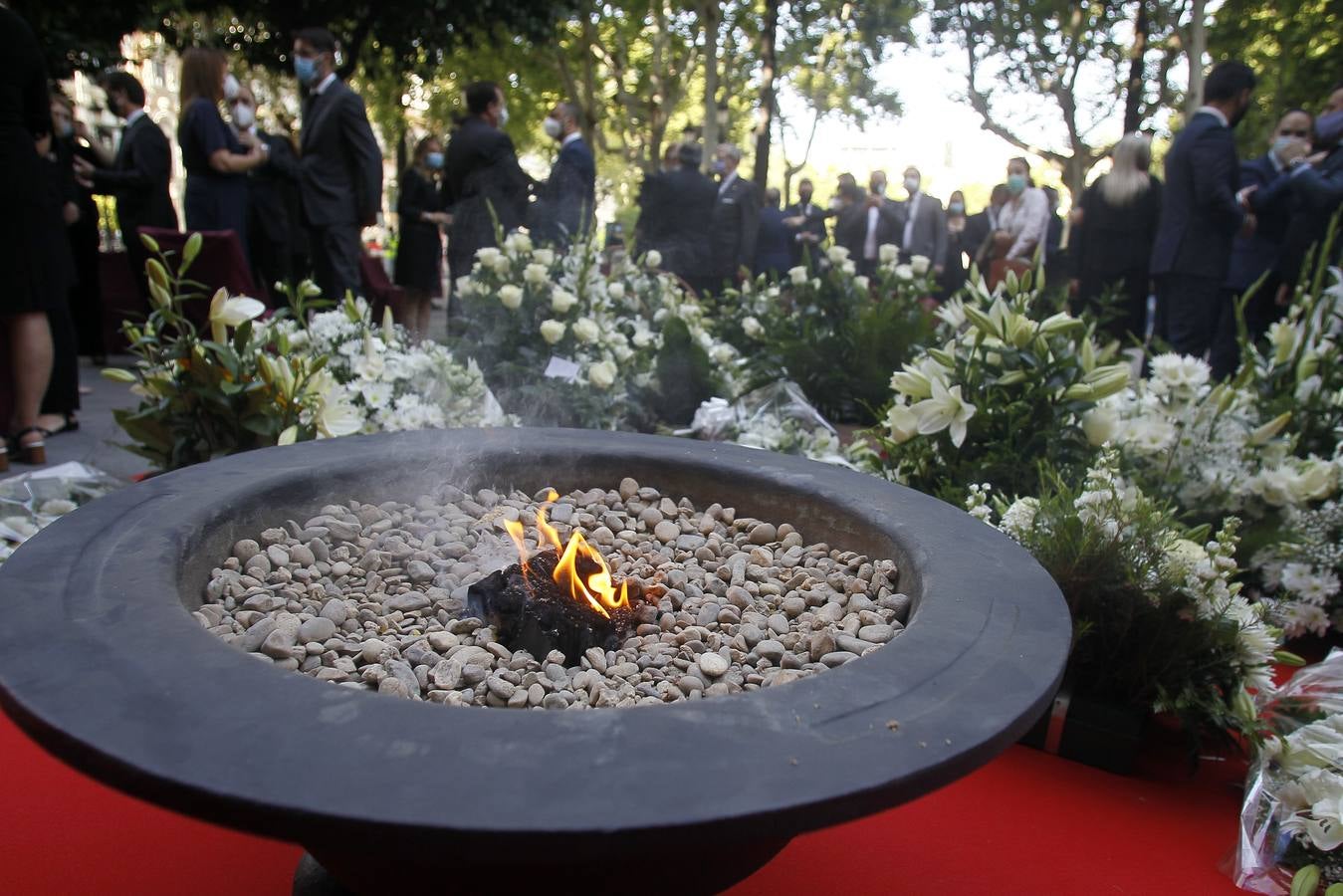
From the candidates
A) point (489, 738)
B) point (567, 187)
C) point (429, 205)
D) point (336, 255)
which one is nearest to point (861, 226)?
point (567, 187)

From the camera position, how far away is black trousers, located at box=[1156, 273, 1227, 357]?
5.64m

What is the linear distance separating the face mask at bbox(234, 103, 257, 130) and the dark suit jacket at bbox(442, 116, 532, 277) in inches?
51.9

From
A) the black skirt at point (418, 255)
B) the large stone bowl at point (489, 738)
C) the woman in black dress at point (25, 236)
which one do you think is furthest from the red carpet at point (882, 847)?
the black skirt at point (418, 255)

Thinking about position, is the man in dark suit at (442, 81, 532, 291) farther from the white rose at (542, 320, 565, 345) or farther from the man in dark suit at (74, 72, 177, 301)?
the white rose at (542, 320, 565, 345)

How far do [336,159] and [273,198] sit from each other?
37.8 inches

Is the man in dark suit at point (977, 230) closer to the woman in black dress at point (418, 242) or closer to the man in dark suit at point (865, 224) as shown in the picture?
the man in dark suit at point (865, 224)

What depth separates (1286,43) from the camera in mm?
17172

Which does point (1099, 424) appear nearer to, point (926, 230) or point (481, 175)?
point (481, 175)

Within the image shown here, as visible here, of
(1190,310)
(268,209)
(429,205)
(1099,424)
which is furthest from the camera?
(429,205)

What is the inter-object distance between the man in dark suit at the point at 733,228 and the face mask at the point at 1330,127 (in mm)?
3934

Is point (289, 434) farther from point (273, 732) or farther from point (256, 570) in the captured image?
point (273, 732)

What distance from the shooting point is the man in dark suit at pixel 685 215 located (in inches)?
291

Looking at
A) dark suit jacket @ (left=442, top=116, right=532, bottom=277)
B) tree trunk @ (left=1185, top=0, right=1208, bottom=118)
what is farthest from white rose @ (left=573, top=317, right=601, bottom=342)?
tree trunk @ (left=1185, top=0, right=1208, bottom=118)

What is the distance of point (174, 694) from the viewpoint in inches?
44.4
